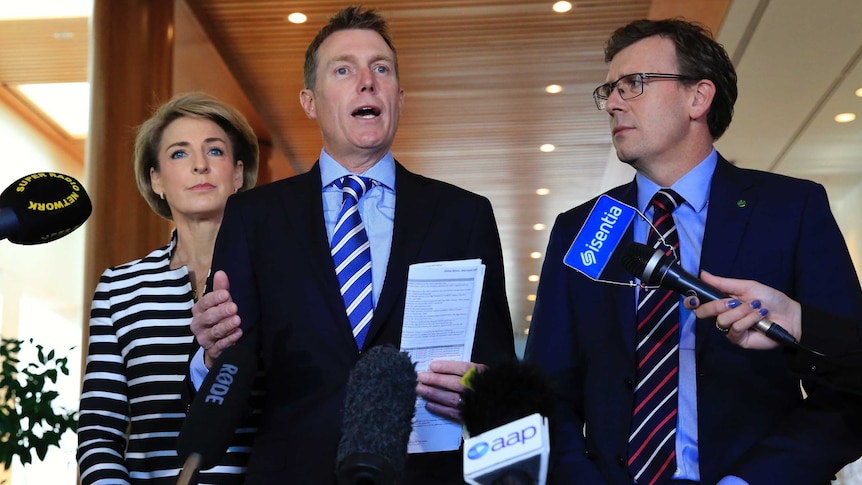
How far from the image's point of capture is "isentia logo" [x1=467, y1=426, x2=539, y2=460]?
134 cm

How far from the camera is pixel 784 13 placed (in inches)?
300

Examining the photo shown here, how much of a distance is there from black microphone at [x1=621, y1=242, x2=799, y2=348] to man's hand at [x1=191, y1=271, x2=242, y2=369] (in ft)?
2.67

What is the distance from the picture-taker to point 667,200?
2.54 meters

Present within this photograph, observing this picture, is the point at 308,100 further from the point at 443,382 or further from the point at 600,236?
the point at 443,382

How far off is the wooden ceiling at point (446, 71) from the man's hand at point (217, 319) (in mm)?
5482

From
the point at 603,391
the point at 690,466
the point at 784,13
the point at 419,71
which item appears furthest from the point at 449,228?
the point at 419,71

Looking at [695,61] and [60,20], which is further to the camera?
[60,20]

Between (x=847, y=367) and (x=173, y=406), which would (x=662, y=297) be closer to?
(x=847, y=367)

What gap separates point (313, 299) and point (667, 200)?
0.94m

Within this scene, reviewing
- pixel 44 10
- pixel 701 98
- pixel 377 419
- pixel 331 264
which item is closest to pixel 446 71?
pixel 44 10

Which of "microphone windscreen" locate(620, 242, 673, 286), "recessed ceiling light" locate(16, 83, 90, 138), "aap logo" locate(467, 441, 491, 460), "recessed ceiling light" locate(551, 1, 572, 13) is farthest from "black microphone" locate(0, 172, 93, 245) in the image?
"recessed ceiling light" locate(551, 1, 572, 13)

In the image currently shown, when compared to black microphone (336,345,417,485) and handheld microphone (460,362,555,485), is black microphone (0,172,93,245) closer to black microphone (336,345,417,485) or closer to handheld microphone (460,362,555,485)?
black microphone (336,345,417,485)

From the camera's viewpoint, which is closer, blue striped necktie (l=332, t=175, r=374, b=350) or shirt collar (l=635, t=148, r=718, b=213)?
blue striped necktie (l=332, t=175, r=374, b=350)

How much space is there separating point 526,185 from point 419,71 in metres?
4.48
